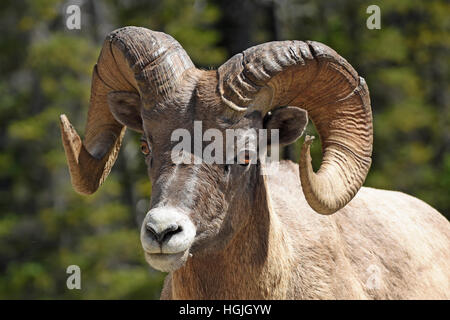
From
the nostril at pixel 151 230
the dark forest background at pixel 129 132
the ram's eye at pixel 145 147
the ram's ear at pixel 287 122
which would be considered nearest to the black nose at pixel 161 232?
the nostril at pixel 151 230

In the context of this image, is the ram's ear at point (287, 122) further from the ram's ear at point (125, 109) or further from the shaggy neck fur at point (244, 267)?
the ram's ear at point (125, 109)

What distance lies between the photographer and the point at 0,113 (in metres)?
29.3

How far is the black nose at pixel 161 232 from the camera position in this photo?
632 cm

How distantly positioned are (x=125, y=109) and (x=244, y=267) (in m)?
1.82

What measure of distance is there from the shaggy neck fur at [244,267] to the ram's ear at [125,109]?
1.36m

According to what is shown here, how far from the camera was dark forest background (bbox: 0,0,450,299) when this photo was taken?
80.2 ft

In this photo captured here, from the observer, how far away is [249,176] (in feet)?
23.9

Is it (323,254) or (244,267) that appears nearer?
(244,267)

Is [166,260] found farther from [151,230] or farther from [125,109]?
[125,109]

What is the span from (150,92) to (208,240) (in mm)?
1259

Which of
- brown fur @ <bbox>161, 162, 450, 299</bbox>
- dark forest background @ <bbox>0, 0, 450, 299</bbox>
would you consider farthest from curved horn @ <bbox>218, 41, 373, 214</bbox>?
dark forest background @ <bbox>0, 0, 450, 299</bbox>

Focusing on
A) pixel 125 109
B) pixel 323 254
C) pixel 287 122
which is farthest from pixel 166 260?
pixel 125 109

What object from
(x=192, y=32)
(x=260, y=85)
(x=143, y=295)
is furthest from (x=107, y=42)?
(x=143, y=295)

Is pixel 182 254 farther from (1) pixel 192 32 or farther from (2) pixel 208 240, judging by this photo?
(1) pixel 192 32
